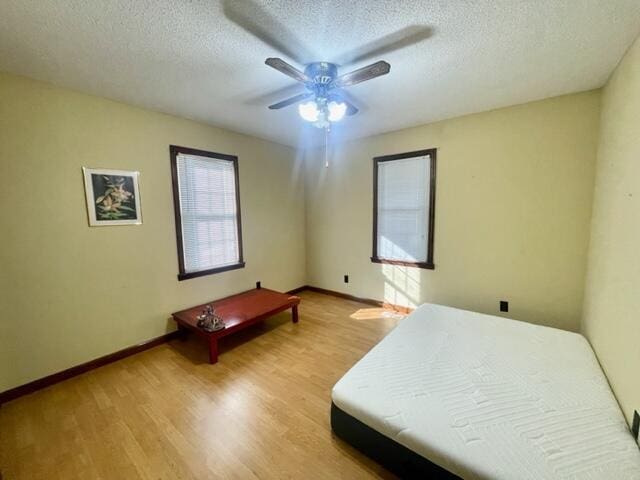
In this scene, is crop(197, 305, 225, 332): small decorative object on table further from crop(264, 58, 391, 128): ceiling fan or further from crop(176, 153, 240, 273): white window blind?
crop(264, 58, 391, 128): ceiling fan

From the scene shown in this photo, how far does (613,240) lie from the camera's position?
175 centimetres

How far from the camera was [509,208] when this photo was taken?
2.67 meters

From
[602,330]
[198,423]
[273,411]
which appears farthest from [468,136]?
[198,423]

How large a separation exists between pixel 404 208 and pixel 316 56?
7.09 feet

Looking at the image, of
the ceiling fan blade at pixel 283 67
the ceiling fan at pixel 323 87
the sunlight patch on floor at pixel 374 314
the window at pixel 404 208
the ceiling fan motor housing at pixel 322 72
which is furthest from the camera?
the sunlight patch on floor at pixel 374 314

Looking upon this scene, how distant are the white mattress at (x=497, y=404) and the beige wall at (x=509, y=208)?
642 millimetres

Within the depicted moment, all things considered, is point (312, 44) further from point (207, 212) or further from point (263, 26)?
point (207, 212)

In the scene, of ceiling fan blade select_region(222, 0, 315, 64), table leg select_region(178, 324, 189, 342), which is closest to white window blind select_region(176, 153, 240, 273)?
table leg select_region(178, 324, 189, 342)

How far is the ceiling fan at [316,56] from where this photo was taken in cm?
139

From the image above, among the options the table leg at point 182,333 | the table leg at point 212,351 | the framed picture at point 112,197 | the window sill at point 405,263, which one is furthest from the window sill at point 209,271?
the window sill at point 405,263

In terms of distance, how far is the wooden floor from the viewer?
1412 millimetres

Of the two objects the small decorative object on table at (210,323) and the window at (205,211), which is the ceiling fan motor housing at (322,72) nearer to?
the window at (205,211)

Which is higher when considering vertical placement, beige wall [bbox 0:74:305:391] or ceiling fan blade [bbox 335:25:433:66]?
ceiling fan blade [bbox 335:25:433:66]

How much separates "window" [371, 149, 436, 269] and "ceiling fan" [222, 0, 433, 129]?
4.73 ft
